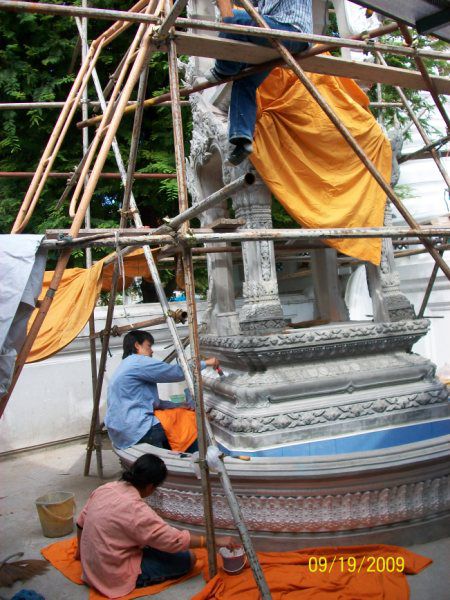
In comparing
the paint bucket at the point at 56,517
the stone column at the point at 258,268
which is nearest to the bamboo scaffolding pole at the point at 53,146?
the stone column at the point at 258,268

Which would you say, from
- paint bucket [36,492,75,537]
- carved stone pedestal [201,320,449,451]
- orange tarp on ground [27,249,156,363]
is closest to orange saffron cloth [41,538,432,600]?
paint bucket [36,492,75,537]

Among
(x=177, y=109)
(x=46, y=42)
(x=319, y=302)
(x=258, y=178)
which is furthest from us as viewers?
(x=46, y=42)

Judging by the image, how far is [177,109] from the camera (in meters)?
3.84

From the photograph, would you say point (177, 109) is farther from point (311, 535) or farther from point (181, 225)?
point (311, 535)

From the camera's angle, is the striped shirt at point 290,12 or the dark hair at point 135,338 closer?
the striped shirt at point 290,12

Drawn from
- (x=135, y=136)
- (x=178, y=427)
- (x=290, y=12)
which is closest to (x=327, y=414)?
(x=178, y=427)

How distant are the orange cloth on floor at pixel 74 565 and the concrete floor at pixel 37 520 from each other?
51mm

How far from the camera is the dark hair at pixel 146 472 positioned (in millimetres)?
3971

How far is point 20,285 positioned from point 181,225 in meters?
1.06

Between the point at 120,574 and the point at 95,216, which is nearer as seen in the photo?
the point at 120,574

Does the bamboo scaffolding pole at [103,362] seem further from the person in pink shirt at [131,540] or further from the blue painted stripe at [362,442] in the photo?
the person in pink shirt at [131,540]

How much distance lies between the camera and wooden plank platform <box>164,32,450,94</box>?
13.1 ft

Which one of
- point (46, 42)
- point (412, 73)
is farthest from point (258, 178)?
point (46, 42)
